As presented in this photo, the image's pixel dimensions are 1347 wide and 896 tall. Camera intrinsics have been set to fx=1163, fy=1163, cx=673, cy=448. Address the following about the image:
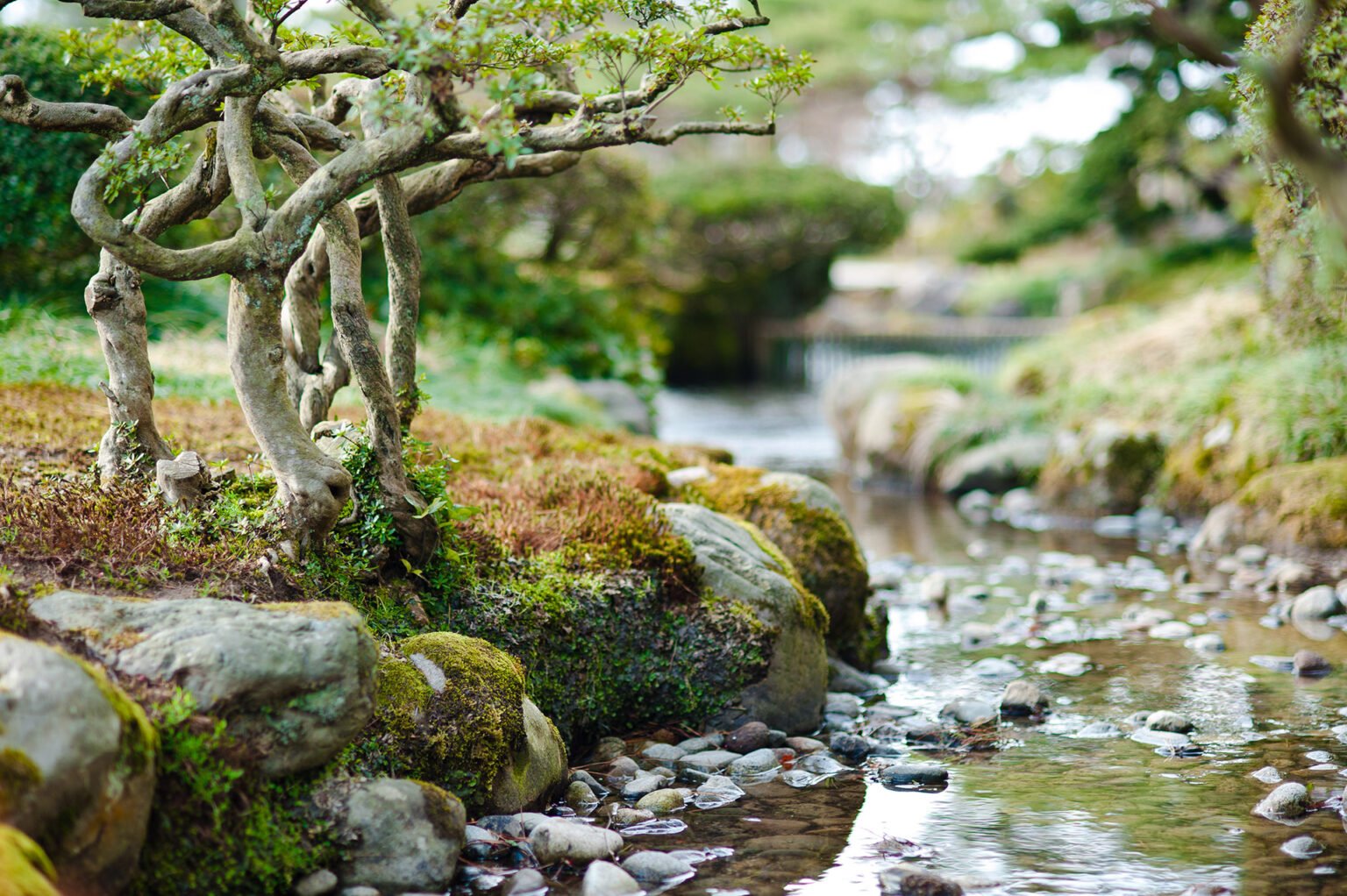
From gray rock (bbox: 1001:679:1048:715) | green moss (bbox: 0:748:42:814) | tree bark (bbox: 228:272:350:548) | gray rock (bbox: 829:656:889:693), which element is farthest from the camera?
gray rock (bbox: 829:656:889:693)

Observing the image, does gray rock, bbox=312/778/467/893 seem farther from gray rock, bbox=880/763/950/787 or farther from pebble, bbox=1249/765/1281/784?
A: pebble, bbox=1249/765/1281/784

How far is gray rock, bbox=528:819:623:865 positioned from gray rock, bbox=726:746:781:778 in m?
1.00

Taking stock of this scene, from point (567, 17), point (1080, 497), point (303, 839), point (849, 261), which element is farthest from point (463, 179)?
point (849, 261)

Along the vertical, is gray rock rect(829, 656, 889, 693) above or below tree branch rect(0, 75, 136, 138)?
below

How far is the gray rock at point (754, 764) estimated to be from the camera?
4.85 m

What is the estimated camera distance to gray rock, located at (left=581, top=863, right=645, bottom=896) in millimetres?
3590

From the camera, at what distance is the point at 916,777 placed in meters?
4.70

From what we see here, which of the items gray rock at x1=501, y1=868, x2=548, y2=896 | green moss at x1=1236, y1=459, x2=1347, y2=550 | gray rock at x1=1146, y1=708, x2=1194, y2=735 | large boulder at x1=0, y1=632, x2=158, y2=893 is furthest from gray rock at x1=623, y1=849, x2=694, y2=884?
green moss at x1=1236, y1=459, x2=1347, y2=550

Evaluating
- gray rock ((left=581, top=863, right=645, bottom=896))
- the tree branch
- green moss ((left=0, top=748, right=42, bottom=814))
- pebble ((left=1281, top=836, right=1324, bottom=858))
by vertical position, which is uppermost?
the tree branch

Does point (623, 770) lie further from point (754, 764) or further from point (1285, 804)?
point (1285, 804)

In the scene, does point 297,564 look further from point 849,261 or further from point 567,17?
point 849,261

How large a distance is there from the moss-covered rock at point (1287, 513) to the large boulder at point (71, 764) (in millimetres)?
7954

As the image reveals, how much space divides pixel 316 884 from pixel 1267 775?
142 inches

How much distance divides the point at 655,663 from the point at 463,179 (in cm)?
230
